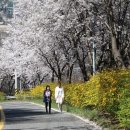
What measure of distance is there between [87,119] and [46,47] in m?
23.4

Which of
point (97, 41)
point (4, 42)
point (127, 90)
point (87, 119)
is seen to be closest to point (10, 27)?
point (4, 42)

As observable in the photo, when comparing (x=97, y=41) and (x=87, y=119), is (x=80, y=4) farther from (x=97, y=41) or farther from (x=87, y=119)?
(x=87, y=119)

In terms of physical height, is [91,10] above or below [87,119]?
above

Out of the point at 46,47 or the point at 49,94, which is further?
the point at 46,47

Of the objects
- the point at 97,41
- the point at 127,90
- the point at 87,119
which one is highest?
the point at 97,41

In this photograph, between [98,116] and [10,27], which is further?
[10,27]

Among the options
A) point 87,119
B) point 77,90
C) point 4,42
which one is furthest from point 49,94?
point 4,42

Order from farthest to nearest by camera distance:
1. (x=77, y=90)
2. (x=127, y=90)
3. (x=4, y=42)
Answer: (x=4, y=42), (x=77, y=90), (x=127, y=90)

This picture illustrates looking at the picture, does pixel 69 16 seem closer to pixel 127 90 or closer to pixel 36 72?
pixel 127 90

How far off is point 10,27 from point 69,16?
79.9ft

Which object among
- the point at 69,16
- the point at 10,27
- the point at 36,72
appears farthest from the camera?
the point at 36,72

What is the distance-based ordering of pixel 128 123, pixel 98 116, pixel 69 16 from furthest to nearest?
pixel 69 16 → pixel 98 116 → pixel 128 123

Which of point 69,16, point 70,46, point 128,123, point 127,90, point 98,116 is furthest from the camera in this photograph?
point 70,46

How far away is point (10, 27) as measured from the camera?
5703cm
